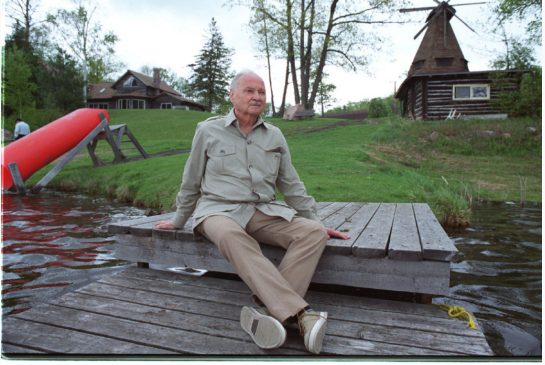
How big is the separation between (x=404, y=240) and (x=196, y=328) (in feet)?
5.07

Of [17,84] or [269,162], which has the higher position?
[17,84]

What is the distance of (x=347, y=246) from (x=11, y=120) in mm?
15510

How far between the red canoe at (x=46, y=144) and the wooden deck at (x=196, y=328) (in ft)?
28.7

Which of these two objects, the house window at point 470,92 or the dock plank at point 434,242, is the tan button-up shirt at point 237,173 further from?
the house window at point 470,92

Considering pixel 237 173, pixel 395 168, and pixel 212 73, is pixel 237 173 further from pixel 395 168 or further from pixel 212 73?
pixel 212 73

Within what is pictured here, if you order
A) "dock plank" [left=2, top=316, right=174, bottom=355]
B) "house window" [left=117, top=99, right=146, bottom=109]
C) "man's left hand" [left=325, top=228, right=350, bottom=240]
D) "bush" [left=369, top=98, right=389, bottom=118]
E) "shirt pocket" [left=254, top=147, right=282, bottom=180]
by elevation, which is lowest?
"dock plank" [left=2, top=316, right=174, bottom=355]

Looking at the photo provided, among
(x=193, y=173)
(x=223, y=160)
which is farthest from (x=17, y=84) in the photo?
(x=223, y=160)

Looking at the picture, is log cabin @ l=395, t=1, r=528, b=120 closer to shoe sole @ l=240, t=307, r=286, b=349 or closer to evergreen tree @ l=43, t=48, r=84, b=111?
evergreen tree @ l=43, t=48, r=84, b=111

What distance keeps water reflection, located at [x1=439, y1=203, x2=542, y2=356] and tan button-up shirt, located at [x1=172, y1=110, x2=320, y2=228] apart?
1238 millimetres

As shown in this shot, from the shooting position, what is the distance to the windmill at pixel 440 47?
22688 mm

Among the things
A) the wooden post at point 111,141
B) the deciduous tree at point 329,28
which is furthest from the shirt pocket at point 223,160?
the deciduous tree at point 329,28

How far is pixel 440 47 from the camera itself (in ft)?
75.4

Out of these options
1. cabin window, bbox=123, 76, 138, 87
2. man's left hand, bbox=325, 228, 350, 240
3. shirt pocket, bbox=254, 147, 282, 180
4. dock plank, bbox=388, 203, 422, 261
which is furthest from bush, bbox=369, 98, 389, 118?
shirt pocket, bbox=254, 147, 282, 180

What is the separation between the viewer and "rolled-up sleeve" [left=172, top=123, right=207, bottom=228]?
9.29 feet
